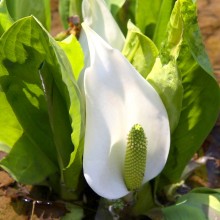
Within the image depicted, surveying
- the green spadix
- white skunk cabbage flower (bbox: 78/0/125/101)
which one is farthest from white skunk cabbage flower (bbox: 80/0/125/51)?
the green spadix

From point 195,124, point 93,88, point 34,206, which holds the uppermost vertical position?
point 93,88

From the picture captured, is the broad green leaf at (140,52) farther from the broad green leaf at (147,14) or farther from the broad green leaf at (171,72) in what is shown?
the broad green leaf at (147,14)

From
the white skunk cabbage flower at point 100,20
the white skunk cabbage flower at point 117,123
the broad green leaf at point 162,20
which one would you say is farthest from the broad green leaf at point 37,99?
the broad green leaf at point 162,20

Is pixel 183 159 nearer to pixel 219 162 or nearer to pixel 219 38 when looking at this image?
pixel 219 162

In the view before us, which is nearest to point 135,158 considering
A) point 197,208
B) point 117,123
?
point 117,123

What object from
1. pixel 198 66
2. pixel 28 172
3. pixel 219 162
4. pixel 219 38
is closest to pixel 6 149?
pixel 28 172
